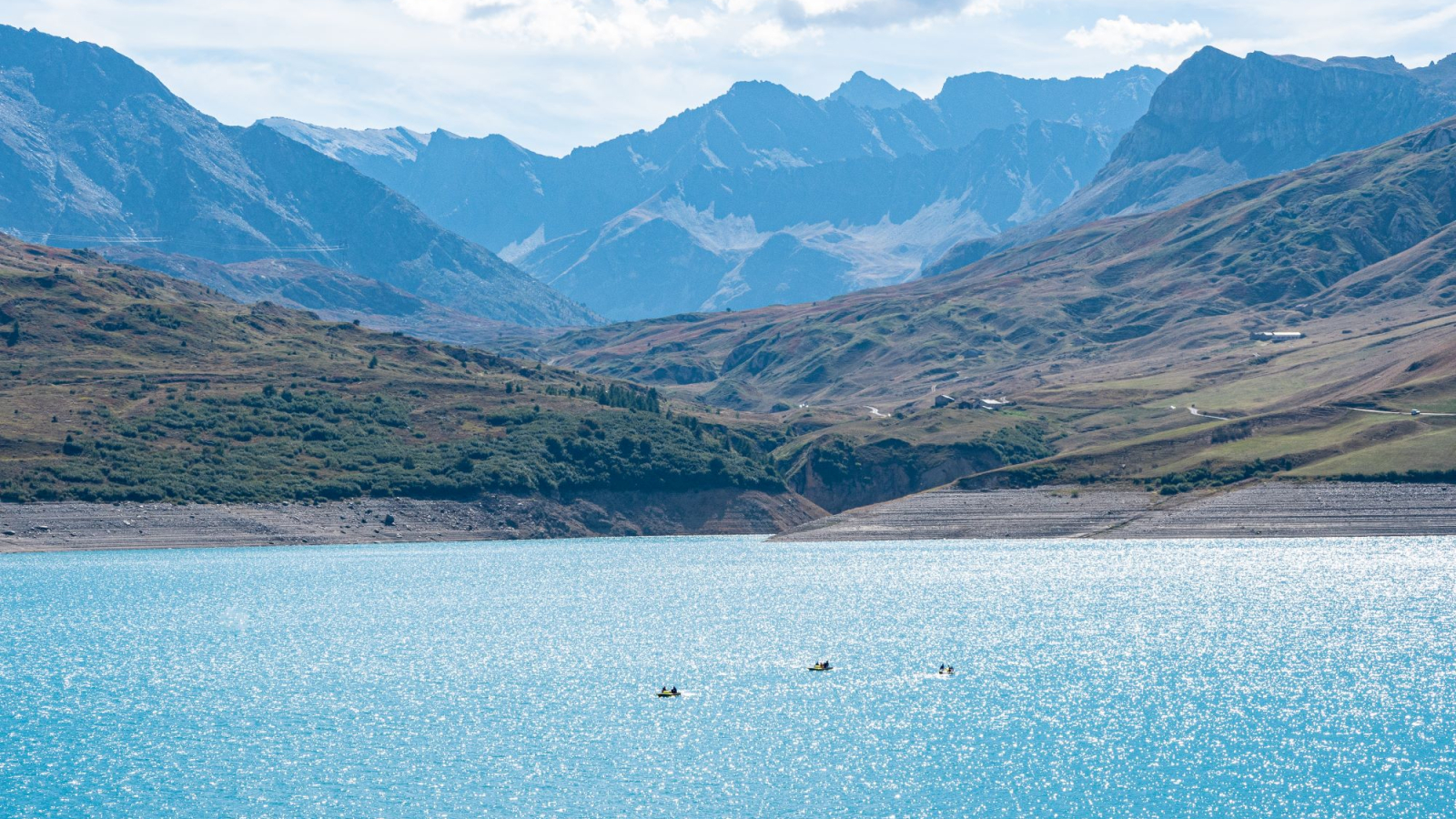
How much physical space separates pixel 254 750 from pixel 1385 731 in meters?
60.5

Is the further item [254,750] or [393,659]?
[393,659]

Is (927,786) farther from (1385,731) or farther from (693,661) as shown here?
(693,661)

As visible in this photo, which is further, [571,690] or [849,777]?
[571,690]

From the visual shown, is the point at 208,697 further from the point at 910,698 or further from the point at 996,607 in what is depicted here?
the point at 996,607

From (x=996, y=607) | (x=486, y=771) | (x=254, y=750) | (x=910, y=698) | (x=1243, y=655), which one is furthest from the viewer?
(x=996, y=607)

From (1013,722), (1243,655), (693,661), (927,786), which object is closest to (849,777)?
(927,786)

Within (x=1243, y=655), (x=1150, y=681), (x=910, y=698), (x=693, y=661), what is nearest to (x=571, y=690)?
(x=693, y=661)

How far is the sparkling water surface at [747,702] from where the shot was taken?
7394cm

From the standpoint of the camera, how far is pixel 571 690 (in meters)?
103

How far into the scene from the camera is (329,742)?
3420 inches

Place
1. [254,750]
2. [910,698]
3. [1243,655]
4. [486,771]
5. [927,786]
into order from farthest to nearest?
[1243,655]
[910,698]
[254,750]
[486,771]
[927,786]

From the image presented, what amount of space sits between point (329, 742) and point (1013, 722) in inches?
1504

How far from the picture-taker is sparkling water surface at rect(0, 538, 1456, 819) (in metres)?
73.9

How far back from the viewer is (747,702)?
322 feet
